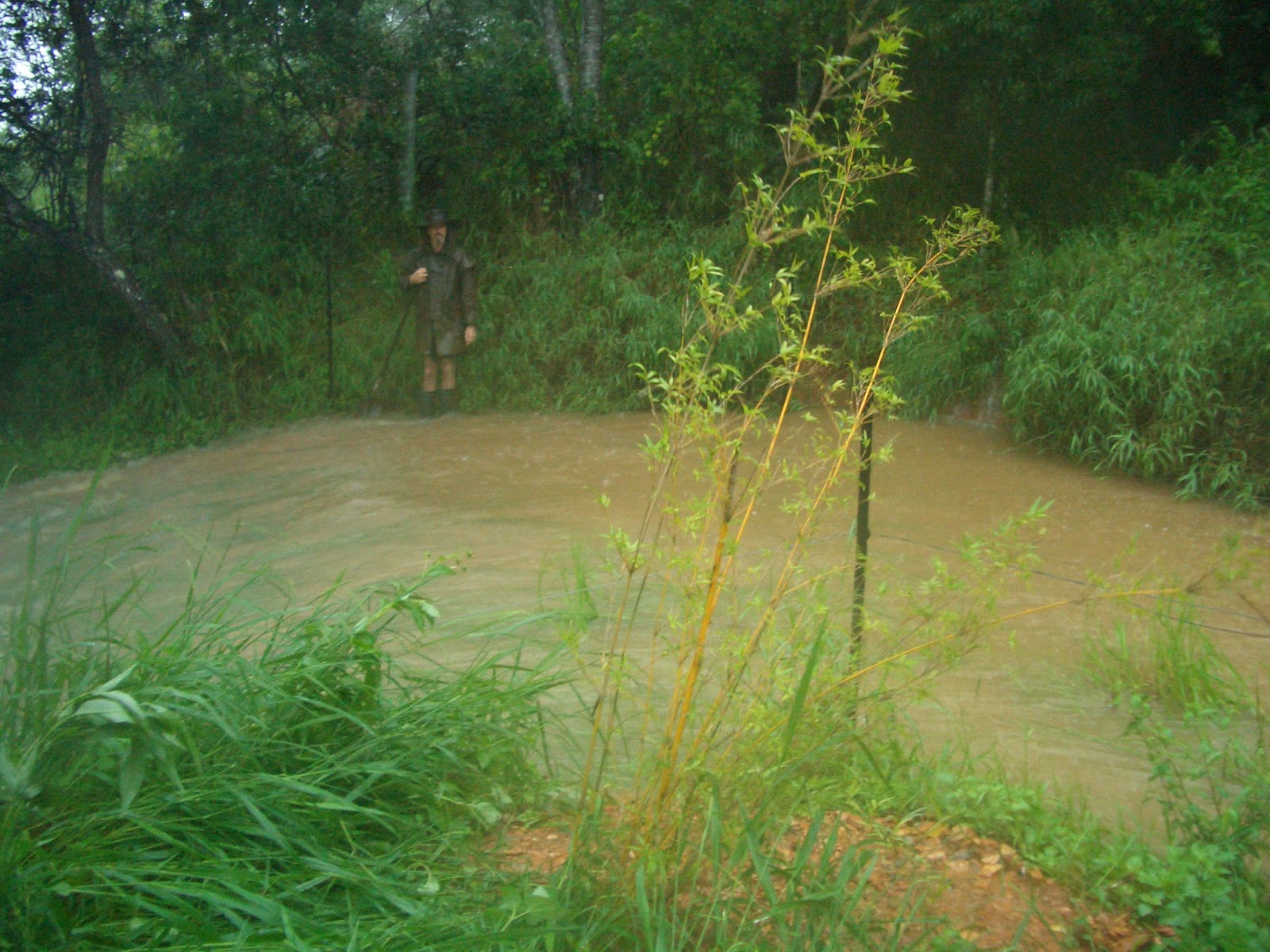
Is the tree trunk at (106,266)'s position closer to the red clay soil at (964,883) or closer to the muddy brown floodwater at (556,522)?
the muddy brown floodwater at (556,522)

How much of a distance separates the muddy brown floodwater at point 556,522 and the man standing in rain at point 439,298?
54 cm

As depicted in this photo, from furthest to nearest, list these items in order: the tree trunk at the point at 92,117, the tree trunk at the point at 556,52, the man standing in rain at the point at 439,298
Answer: the tree trunk at the point at 556,52, the man standing in rain at the point at 439,298, the tree trunk at the point at 92,117

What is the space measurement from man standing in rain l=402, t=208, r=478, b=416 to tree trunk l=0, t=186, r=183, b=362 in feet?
8.06

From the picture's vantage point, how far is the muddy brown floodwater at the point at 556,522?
185 inches

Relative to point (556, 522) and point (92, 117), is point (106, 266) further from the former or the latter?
point (556, 522)

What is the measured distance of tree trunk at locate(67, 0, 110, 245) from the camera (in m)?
10.5

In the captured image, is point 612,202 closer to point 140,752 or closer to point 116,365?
point 116,365

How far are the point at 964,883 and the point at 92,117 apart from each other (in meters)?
10.4

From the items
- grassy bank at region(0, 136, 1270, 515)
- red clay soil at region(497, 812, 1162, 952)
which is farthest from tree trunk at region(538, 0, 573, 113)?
red clay soil at region(497, 812, 1162, 952)

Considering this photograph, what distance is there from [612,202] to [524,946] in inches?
443

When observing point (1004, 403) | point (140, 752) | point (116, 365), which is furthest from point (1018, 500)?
point (116, 365)

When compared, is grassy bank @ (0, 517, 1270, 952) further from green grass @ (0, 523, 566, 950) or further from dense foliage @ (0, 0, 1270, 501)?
dense foliage @ (0, 0, 1270, 501)

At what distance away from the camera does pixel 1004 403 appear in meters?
9.34

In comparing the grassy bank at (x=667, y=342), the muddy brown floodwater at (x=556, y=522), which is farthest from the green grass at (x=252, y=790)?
the grassy bank at (x=667, y=342)
